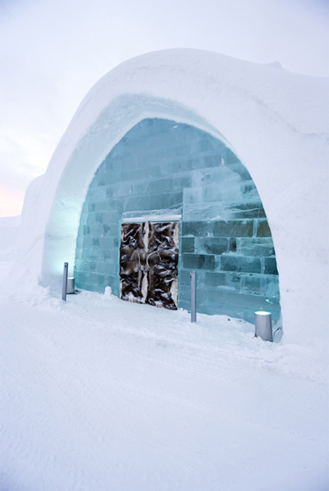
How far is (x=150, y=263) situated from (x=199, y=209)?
4.58ft

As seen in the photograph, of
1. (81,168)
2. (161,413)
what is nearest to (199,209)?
(161,413)

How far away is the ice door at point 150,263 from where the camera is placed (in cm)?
436

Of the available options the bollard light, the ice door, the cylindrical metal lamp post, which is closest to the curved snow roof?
the cylindrical metal lamp post

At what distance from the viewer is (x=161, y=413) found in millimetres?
1795

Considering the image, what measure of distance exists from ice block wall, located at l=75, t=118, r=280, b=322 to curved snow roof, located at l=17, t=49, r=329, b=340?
40cm

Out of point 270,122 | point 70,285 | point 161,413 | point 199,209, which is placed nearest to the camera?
point 161,413

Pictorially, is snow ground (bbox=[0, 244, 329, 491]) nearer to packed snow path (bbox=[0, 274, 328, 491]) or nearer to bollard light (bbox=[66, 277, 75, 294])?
packed snow path (bbox=[0, 274, 328, 491])

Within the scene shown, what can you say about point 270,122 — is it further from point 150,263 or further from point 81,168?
point 81,168

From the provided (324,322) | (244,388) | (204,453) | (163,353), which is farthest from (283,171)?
(204,453)

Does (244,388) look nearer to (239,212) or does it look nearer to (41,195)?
(239,212)

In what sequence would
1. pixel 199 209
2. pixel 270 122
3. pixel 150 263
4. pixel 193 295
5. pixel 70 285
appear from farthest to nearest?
pixel 70 285, pixel 150 263, pixel 199 209, pixel 193 295, pixel 270 122

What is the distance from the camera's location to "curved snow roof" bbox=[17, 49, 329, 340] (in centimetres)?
256

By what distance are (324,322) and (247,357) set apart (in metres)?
0.85

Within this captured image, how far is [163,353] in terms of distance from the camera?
2.74m
